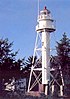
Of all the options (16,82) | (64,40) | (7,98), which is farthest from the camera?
(64,40)

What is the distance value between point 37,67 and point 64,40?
626 centimetres

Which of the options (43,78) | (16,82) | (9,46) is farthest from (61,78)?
(9,46)

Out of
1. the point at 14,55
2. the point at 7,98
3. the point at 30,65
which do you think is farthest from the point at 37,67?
the point at 7,98

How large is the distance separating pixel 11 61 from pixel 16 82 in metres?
5.79

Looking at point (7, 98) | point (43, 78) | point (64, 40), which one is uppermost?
point (64, 40)

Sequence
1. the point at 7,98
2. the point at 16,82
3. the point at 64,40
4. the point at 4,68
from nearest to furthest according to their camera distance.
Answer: the point at 7,98 < the point at 4,68 < the point at 16,82 < the point at 64,40

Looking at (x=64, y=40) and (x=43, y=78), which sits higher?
(x=64, y=40)

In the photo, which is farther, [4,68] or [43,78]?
[43,78]

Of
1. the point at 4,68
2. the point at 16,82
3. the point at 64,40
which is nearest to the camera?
the point at 4,68

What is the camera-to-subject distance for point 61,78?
6356cm

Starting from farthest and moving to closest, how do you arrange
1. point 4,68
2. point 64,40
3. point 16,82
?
point 64,40
point 16,82
point 4,68

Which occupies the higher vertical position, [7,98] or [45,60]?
[45,60]

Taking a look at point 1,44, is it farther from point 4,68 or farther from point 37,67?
point 37,67

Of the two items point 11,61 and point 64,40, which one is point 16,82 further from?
point 64,40
